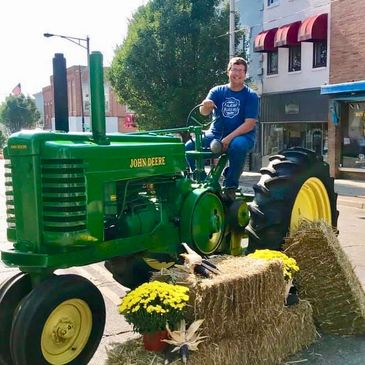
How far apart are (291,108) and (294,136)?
118 centimetres

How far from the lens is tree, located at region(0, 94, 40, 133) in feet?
198

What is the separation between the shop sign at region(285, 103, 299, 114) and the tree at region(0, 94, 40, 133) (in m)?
45.6

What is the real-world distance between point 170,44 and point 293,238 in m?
17.1

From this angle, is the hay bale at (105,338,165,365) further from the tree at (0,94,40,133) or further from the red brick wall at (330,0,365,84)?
the tree at (0,94,40,133)

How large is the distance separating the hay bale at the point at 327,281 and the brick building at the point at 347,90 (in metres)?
13.5

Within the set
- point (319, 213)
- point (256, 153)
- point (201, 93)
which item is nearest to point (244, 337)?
point (319, 213)

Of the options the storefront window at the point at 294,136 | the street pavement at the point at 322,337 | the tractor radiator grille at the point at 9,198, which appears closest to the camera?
the tractor radiator grille at the point at 9,198

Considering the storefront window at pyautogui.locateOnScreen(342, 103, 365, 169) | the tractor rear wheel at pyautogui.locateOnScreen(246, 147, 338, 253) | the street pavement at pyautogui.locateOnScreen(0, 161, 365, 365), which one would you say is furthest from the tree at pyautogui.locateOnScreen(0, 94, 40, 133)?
the tractor rear wheel at pyautogui.locateOnScreen(246, 147, 338, 253)

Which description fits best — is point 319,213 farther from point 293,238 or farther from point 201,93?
point 201,93

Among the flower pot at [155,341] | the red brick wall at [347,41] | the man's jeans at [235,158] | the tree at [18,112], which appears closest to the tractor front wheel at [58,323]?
the flower pot at [155,341]

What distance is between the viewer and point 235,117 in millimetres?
5445

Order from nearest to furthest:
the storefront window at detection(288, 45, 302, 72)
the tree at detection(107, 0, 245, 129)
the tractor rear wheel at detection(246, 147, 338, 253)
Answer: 1. the tractor rear wheel at detection(246, 147, 338, 253)
2. the storefront window at detection(288, 45, 302, 72)
3. the tree at detection(107, 0, 245, 129)

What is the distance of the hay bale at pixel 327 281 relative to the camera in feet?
13.9

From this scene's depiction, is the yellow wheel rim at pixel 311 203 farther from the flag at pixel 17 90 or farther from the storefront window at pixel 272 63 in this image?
the flag at pixel 17 90
